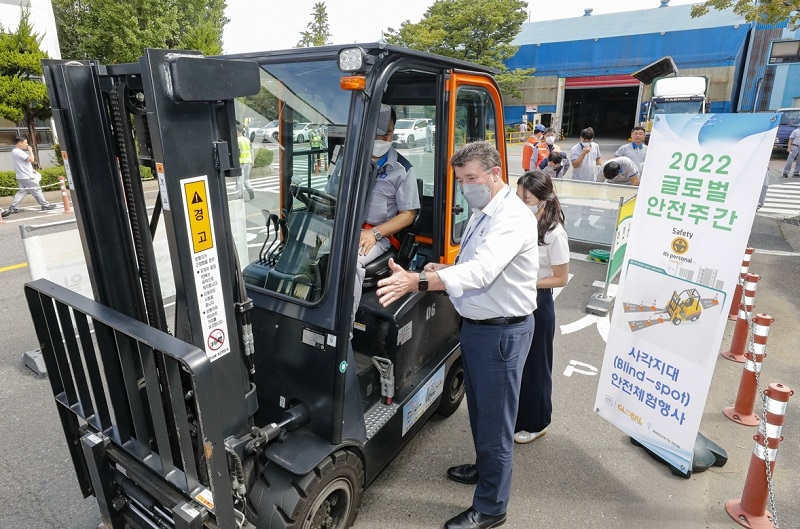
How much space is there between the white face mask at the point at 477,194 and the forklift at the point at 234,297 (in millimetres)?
352

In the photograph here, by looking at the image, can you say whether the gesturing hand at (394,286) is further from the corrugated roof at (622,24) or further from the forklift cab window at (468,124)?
the corrugated roof at (622,24)

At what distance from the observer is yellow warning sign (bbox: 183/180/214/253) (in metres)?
1.72

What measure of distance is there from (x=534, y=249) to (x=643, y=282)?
3.61ft

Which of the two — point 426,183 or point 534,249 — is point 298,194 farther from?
point 534,249

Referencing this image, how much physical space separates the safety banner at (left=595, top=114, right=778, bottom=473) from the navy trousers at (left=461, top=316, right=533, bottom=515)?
3.30 feet

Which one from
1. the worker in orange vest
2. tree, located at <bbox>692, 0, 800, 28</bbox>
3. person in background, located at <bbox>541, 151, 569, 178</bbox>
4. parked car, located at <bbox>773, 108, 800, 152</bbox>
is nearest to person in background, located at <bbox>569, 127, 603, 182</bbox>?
person in background, located at <bbox>541, 151, 569, 178</bbox>

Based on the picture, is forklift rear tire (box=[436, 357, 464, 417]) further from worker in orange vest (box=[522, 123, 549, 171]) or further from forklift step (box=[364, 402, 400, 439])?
worker in orange vest (box=[522, 123, 549, 171])

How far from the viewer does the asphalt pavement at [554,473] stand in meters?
2.88

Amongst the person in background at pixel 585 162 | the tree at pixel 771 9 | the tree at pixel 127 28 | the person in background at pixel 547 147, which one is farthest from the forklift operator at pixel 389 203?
the tree at pixel 127 28

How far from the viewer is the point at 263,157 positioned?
110 inches

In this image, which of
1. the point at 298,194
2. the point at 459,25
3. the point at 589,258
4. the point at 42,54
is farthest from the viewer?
the point at 459,25

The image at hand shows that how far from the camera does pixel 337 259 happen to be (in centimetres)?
227

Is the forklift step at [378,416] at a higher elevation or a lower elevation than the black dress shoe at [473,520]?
higher

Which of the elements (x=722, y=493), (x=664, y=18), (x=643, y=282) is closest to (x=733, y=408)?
(x=722, y=493)
